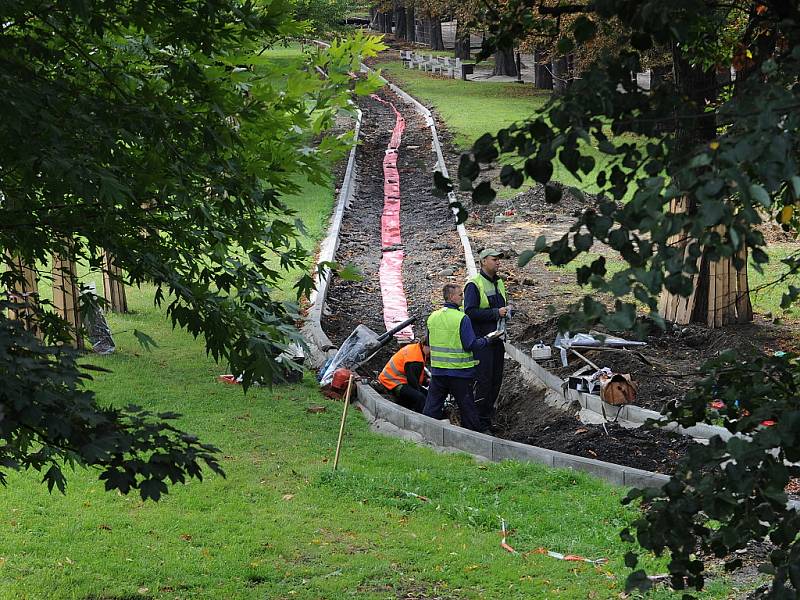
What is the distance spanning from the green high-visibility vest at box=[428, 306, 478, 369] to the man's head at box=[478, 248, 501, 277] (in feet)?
2.59

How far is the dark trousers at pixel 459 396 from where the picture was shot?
11.4 meters

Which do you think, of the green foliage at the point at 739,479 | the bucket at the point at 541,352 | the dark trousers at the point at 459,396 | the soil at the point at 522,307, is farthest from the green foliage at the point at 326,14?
the green foliage at the point at 739,479

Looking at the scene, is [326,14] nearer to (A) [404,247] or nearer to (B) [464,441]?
(A) [404,247]

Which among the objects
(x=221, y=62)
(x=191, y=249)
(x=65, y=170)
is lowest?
(x=191, y=249)

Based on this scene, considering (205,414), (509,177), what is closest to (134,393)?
(205,414)

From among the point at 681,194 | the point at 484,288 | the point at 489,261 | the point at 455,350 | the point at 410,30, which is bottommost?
the point at 455,350

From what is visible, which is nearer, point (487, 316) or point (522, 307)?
point (487, 316)

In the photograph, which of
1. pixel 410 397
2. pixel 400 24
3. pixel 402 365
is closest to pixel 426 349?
pixel 402 365

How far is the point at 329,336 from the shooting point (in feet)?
54.9

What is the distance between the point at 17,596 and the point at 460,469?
4.18m

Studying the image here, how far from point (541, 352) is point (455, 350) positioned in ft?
9.20

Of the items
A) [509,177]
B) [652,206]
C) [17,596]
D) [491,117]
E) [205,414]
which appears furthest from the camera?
[491,117]

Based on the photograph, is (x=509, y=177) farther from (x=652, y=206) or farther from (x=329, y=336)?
(x=329, y=336)

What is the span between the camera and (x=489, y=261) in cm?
1173
